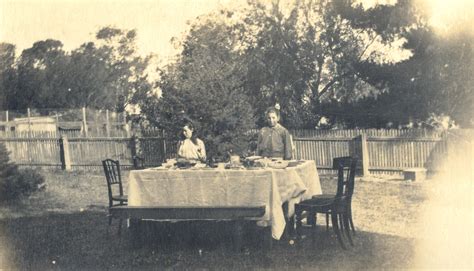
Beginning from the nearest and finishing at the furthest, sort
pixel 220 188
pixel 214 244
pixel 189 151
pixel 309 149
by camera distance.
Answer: pixel 214 244 < pixel 220 188 < pixel 189 151 < pixel 309 149

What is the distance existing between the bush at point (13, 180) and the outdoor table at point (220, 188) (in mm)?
4221

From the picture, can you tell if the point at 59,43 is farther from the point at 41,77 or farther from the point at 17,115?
the point at 17,115

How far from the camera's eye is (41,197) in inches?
463

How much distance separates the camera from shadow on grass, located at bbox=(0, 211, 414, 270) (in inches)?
225

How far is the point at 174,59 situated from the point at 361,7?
35.6ft

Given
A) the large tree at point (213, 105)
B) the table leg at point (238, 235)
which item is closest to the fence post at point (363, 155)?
the large tree at point (213, 105)

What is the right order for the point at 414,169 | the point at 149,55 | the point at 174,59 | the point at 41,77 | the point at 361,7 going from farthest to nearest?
the point at 149,55
the point at 41,77
the point at 174,59
the point at 361,7
the point at 414,169

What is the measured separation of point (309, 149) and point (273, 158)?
819 centimetres

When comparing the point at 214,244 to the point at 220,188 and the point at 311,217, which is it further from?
the point at 311,217

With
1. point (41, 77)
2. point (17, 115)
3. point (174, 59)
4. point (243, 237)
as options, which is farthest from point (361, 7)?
point (41, 77)

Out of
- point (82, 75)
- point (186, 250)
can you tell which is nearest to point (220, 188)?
point (186, 250)

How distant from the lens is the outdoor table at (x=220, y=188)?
6452mm

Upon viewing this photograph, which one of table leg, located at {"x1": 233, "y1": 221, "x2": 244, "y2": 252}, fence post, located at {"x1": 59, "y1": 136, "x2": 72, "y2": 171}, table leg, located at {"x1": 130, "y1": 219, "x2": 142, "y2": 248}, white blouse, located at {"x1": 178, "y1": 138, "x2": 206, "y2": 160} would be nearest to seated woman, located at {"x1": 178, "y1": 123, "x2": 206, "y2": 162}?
white blouse, located at {"x1": 178, "y1": 138, "x2": 206, "y2": 160}

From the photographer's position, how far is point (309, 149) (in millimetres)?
15742
